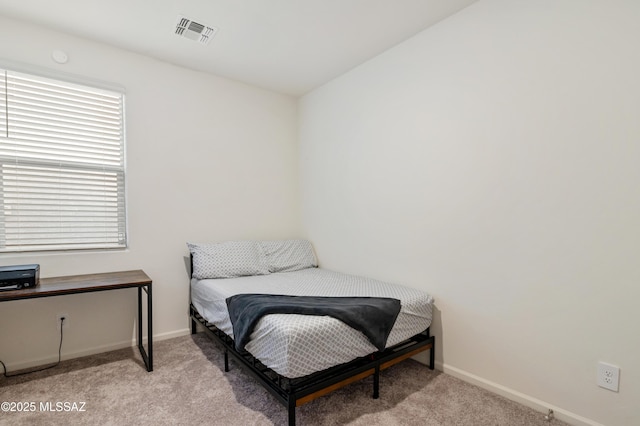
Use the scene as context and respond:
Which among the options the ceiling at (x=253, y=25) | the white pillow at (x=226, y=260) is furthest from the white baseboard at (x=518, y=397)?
the ceiling at (x=253, y=25)

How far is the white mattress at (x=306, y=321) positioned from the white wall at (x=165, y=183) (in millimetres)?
515

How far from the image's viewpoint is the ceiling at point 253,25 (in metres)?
2.09

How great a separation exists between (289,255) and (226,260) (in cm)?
68

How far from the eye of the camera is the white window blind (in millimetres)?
2279

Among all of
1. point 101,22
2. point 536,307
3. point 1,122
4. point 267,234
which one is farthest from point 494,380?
point 1,122

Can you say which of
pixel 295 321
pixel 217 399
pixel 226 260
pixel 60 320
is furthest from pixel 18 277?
pixel 295 321

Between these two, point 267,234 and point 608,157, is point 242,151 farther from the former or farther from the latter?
point 608,157

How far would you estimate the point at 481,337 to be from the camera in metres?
2.07

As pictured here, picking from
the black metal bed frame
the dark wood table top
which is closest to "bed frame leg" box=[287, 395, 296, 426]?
the black metal bed frame

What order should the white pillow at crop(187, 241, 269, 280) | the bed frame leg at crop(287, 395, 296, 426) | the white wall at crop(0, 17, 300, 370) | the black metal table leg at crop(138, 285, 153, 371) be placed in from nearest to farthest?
the bed frame leg at crop(287, 395, 296, 426)
the black metal table leg at crop(138, 285, 153, 371)
the white wall at crop(0, 17, 300, 370)
the white pillow at crop(187, 241, 269, 280)

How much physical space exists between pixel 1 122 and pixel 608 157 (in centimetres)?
380

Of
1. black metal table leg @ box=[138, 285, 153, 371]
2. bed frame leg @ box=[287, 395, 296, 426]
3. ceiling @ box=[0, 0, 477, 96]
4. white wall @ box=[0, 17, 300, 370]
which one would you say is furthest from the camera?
white wall @ box=[0, 17, 300, 370]

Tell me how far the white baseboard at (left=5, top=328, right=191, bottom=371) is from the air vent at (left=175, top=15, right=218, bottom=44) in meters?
2.55

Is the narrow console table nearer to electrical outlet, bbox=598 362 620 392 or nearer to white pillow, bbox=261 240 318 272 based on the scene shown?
white pillow, bbox=261 240 318 272
